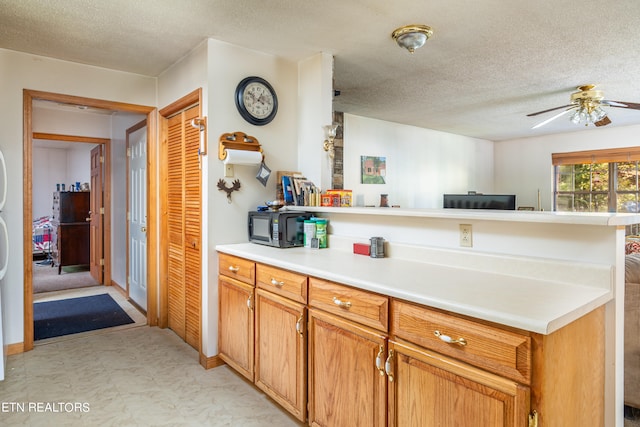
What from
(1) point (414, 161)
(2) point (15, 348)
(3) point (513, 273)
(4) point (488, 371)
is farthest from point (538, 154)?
(2) point (15, 348)

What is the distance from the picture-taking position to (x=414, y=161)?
6.01 meters

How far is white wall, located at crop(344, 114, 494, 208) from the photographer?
17.1 ft

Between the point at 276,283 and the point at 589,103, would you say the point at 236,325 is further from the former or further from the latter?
the point at 589,103

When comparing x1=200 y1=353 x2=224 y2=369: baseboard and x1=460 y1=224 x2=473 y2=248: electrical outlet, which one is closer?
x1=460 y1=224 x2=473 y2=248: electrical outlet

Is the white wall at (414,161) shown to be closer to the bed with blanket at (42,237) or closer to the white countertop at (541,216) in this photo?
the white countertop at (541,216)

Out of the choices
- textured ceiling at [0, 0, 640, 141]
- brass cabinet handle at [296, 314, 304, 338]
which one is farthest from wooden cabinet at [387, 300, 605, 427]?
textured ceiling at [0, 0, 640, 141]

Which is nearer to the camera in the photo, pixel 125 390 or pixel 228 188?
pixel 125 390

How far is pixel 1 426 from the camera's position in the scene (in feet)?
6.55

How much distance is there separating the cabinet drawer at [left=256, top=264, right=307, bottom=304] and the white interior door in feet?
6.90

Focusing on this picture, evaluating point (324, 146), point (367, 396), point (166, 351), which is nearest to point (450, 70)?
point (324, 146)

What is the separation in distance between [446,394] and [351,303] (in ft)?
1.66

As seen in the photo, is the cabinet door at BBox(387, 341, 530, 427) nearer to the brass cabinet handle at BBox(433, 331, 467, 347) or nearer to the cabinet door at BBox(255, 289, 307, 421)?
the brass cabinet handle at BBox(433, 331, 467, 347)

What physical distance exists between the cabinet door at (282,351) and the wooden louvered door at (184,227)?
85cm

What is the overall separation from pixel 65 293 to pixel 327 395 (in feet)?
13.9
